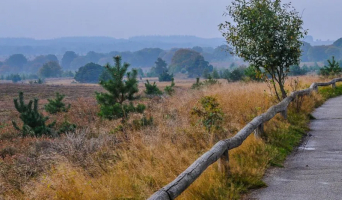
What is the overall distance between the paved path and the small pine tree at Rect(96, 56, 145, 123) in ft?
25.5

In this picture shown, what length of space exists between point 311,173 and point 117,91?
36.5ft

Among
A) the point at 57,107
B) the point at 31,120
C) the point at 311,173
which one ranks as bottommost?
the point at 57,107

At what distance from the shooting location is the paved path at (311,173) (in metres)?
6.16

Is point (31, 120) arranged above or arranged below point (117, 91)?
below

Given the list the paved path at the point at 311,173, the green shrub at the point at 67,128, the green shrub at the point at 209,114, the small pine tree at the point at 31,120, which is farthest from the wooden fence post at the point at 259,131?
the small pine tree at the point at 31,120

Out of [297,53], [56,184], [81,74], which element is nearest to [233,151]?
[56,184]

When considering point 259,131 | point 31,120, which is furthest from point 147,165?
point 31,120

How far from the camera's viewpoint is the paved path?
6.16 metres

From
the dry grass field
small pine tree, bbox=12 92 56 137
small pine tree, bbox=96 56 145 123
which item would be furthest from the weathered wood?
small pine tree, bbox=12 92 56 137

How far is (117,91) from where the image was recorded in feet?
56.9

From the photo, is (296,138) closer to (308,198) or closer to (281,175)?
(281,175)

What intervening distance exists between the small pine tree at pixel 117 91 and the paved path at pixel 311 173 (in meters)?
7.77

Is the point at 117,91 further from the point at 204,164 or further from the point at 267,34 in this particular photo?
the point at 204,164

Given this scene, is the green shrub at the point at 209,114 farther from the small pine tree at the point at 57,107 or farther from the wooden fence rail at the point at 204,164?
the small pine tree at the point at 57,107
